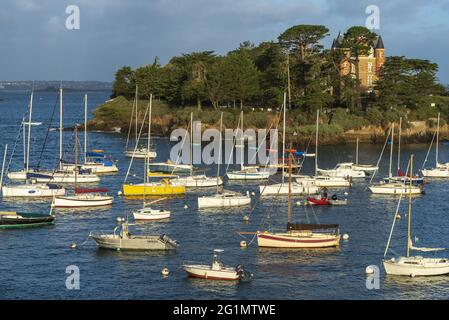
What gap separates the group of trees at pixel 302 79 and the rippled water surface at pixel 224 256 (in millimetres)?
53337

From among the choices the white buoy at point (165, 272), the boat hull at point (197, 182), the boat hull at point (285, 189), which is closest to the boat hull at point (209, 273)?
the white buoy at point (165, 272)

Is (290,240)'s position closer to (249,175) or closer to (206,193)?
(206,193)

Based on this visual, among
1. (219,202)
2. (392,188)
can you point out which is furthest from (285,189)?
(392,188)

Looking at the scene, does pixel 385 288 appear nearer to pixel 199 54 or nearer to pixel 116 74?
pixel 199 54

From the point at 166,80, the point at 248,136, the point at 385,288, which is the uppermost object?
the point at 166,80

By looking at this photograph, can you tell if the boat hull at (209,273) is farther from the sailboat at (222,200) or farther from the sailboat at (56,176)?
the sailboat at (56,176)

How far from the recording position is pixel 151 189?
69875mm

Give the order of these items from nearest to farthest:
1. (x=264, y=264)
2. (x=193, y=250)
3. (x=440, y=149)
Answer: (x=264, y=264)
(x=193, y=250)
(x=440, y=149)

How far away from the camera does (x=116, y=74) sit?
16325cm

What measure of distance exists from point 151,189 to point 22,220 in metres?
15.7
